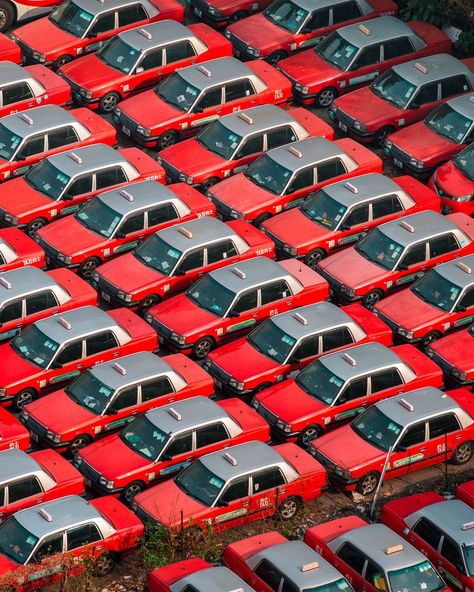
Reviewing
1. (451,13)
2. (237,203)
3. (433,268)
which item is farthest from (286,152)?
(451,13)

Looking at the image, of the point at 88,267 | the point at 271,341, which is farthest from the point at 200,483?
the point at 88,267

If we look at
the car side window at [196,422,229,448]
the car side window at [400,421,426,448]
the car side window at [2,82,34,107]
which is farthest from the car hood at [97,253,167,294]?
the car side window at [400,421,426,448]

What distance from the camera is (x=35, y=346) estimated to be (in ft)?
121

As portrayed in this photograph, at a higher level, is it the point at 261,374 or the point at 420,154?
the point at 420,154

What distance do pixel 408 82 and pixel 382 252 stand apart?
20.7 feet

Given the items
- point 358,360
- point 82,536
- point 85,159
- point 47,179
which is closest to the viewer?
point 82,536

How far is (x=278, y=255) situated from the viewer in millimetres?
40750

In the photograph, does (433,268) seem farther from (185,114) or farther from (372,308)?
(185,114)

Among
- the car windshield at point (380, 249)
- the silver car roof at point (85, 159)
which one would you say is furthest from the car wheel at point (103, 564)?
the silver car roof at point (85, 159)

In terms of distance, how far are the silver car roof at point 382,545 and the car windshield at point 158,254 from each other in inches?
340

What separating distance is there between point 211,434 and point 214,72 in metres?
12.0

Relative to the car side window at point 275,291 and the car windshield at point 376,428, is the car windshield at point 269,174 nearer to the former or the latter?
the car side window at point 275,291

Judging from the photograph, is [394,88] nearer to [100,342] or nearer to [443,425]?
[100,342]

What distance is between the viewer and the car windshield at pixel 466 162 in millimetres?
42625
